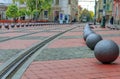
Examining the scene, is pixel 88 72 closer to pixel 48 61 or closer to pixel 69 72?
pixel 69 72

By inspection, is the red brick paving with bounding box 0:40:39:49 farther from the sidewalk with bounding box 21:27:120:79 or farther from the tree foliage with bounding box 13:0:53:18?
the tree foliage with bounding box 13:0:53:18

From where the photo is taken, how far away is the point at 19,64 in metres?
11.0

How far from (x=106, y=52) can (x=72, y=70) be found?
4.69 ft

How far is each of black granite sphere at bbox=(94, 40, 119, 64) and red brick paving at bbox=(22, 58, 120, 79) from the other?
19cm

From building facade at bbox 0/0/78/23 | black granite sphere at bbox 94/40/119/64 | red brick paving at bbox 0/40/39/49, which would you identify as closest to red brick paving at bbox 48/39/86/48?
red brick paving at bbox 0/40/39/49

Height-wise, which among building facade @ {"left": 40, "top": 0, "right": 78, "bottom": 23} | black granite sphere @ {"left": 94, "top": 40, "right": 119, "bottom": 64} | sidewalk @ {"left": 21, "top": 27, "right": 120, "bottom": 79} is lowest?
building facade @ {"left": 40, "top": 0, "right": 78, "bottom": 23}

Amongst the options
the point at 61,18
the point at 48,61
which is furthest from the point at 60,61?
the point at 61,18

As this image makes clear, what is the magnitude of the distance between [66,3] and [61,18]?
330 inches

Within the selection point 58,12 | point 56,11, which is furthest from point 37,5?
point 58,12

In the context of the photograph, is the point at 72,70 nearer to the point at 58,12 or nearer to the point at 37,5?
the point at 37,5

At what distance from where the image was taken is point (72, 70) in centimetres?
970

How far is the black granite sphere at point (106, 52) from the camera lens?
10.6 meters

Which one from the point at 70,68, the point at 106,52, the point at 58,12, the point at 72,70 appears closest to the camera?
the point at 72,70

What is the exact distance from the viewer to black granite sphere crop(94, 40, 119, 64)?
34.9 feet
